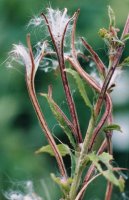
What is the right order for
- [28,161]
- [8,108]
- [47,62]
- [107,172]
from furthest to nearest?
[8,108] → [28,161] → [47,62] → [107,172]

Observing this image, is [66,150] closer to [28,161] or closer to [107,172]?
[107,172]

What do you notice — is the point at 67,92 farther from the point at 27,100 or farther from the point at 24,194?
the point at 27,100

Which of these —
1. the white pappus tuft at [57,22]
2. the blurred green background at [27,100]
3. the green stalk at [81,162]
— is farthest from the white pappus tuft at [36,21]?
the blurred green background at [27,100]

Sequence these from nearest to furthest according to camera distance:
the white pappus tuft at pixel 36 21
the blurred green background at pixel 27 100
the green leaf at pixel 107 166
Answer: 1. the green leaf at pixel 107 166
2. the white pappus tuft at pixel 36 21
3. the blurred green background at pixel 27 100

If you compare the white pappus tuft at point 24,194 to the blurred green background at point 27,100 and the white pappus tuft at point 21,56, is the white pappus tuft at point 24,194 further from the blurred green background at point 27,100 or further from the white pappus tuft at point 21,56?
the blurred green background at point 27,100

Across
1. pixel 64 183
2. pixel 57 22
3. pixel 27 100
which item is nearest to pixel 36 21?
pixel 57 22

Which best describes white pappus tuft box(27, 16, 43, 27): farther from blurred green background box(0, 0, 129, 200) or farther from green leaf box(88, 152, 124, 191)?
blurred green background box(0, 0, 129, 200)

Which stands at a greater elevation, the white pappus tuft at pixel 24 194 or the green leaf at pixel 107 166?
the green leaf at pixel 107 166

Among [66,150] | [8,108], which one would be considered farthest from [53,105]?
[8,108]
